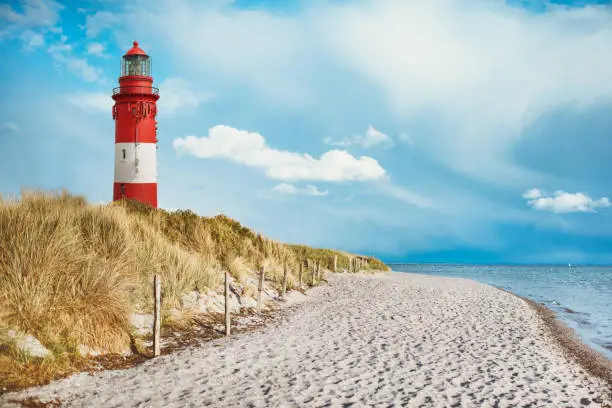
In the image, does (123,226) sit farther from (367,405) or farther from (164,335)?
(367,405)

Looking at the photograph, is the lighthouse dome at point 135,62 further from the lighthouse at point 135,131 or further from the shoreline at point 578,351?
the shoreline at point 578,351

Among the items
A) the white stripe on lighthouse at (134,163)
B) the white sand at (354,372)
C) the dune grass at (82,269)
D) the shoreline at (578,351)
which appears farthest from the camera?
the white stripe on lighthouse at (134,163)

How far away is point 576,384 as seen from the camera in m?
8.80

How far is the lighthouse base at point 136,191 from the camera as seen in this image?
2464 cm

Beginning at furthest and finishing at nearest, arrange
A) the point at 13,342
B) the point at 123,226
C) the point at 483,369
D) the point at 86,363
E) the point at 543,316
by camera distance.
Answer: the point at 543,316 < the point at 123,226 < the point at 483,369 < the point at 86,363 < the point at 13,342

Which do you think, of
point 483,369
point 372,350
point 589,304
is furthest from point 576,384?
point 589,304

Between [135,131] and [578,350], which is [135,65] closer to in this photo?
[135,131]

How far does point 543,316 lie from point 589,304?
9.50 meters

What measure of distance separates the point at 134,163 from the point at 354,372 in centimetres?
1914

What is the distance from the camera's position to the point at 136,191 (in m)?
24.7

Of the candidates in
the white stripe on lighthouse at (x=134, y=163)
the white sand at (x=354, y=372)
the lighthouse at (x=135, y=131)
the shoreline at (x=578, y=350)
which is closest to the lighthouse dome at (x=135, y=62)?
the lighthouse at (x=135, y=131)

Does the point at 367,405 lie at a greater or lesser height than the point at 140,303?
lesser

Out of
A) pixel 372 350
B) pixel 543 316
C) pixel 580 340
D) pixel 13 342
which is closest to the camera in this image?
pixel 13 342

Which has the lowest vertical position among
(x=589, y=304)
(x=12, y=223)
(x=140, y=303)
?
(x=589, y=304)
